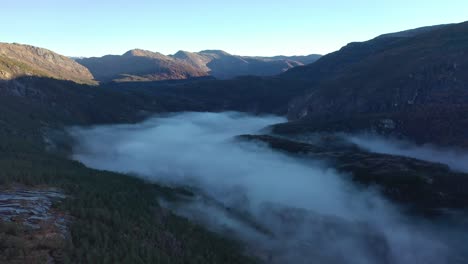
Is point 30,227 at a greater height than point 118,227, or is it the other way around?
point 30,227

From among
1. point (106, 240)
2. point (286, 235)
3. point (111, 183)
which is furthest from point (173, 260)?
point (286, 235)

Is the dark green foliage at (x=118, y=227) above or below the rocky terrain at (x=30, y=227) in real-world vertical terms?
below

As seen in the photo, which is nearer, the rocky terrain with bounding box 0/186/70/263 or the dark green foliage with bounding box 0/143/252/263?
the rocky terrain with bounding box 0/186/70/263

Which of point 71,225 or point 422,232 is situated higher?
point 71,225

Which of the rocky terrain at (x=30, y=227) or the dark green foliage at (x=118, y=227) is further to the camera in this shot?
the dark green foliage at (x=118, y=227)

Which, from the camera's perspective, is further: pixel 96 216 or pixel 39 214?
pixel 96 216

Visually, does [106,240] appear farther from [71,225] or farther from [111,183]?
[111,183]

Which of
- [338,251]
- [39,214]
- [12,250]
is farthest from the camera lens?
[338,251]

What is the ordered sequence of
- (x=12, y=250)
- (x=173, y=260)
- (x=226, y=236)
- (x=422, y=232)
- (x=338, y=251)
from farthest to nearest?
(x=422, y=232) → (x=338, y=251) → (x=226, y=236) → (x=173, y=260) → (x=12, y=250)

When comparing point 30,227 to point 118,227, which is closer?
point 30,227

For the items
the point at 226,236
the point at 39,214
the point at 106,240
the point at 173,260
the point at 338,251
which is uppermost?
the point at 39,214

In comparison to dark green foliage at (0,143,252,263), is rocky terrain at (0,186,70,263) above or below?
Answer: above
